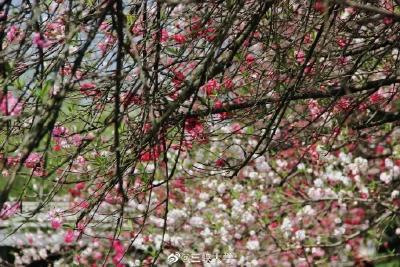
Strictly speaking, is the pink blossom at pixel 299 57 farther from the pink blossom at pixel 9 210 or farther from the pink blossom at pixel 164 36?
the pink blossom at pixel 9 210

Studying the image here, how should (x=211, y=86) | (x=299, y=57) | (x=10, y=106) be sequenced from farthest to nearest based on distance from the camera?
(x=211, y=86) < (x=299, y=57) < (x=10, y=106)

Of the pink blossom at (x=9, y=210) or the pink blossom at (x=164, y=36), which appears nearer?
the pink blossom at (x=9, y=210)

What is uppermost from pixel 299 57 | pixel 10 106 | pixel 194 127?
pixel 299 57

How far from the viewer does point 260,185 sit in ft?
26.6

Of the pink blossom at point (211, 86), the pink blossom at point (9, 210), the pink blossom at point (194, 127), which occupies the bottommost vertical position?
the pink blossom at point (9, 210)

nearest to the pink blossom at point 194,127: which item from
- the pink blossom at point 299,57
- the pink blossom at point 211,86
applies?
the pink blossom at point 211,86

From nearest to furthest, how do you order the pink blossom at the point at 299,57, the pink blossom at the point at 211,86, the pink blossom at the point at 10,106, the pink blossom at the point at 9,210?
the pink blossom at the point at 10,106 < the pink blossom at the point at 9,210 < the pink blossom at the point at 299,57 < the pink blossom at the point at 211,86

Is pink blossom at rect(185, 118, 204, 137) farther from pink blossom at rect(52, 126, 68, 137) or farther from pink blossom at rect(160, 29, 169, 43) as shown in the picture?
pink blossom at rect(52, 126, 68, 137)

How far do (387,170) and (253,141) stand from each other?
149cm

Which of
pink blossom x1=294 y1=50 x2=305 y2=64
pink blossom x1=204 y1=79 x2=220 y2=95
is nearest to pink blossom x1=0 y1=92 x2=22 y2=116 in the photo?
pink blossom x1=204 y1=79 x2=220 y2=95

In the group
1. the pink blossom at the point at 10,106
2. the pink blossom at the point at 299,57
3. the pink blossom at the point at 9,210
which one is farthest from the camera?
the pink blossom at the point at 299,57

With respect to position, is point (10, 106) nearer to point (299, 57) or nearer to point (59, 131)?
point (59, 131)

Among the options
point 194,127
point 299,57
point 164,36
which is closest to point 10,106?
point 194,127

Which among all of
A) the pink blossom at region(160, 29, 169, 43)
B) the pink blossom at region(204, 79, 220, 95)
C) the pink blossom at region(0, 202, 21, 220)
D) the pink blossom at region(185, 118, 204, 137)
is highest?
the pink blossom at region(160, 29, 169, 43)
